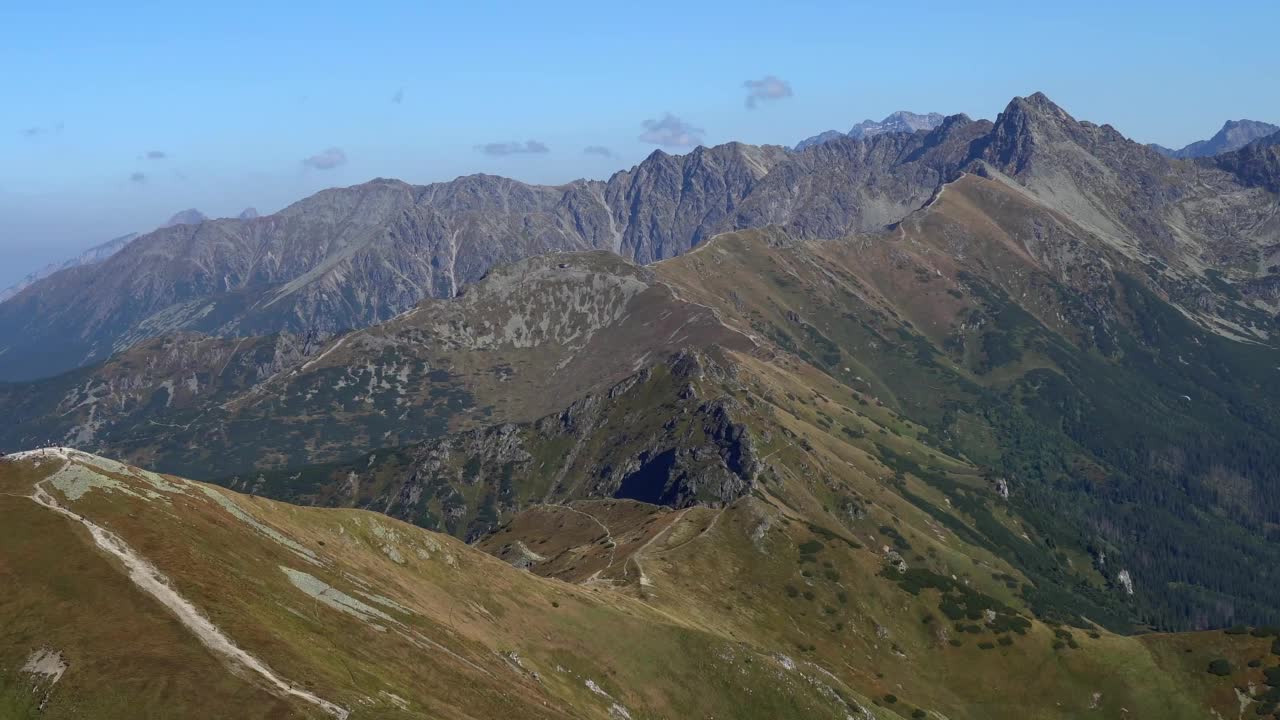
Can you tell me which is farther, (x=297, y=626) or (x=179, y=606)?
(x=297, y=626)

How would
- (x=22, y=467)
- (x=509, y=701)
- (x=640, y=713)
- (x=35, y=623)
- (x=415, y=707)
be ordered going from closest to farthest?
1. (x=35, y=623)
2. (x=415, y=707)
3. (x=509, y=701)
4. (x=22, y=467)
5. (x=640, y=713)

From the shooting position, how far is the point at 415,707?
354ft

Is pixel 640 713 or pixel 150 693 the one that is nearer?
pixel 150 693

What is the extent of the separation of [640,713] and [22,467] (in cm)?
10274

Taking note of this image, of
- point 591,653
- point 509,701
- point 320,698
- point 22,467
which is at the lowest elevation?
point 591,653

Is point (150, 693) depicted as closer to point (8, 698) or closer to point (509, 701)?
point (8, 698)

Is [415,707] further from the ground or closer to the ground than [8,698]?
closer to the ground

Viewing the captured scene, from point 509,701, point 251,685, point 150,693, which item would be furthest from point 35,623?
point 509,701

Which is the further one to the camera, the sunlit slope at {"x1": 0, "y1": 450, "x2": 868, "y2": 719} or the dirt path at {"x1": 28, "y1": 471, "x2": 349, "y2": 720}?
the dirt path at {"x1": 28, "y1": 471, "x2": 349, "y2": 720}

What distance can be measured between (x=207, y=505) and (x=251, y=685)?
61263mm

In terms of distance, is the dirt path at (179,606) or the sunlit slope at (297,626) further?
the dirt path at (179,606)

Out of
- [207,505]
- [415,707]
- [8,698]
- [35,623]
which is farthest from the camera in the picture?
[207,505]

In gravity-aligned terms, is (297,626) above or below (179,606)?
below

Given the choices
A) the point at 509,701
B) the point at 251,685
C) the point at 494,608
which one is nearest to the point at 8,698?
the point at 251,685
